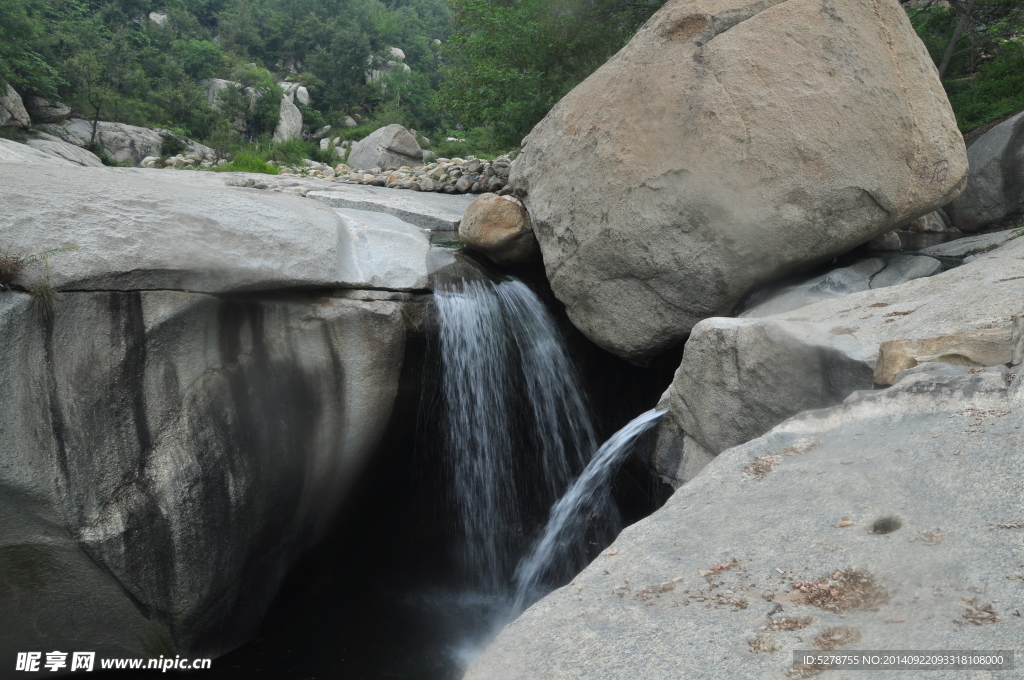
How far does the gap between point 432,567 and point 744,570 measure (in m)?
4.30

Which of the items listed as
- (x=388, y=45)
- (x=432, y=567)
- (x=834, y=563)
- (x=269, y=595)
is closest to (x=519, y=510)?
(x=432, y=567)

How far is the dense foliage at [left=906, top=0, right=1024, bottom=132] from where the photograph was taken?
345 inches

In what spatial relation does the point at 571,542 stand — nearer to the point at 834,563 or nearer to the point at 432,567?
the point at 432,567

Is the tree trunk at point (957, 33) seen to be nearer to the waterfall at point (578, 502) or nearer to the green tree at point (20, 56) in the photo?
the waterfall at point (578, 502)

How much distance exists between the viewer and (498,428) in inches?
246

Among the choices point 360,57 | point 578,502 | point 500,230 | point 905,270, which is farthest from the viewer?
point 360,57

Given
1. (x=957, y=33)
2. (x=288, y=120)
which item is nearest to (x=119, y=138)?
(x=288, y=120)

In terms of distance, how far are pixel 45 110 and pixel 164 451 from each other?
2034 cm

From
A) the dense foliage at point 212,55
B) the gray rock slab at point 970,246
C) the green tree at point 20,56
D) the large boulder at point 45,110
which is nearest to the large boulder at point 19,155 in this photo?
the gray rock slab at point 970,246

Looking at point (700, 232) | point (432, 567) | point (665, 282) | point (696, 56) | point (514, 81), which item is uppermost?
point (514, 81)

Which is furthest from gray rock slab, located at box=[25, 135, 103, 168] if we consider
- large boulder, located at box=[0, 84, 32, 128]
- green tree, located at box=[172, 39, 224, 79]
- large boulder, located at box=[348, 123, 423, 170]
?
green tree, located at box=[172, 39, 224, 79]

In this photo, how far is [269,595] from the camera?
5434mm

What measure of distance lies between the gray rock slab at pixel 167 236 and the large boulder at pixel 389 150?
13.8 meters

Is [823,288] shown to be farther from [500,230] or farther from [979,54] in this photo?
[979,54]
